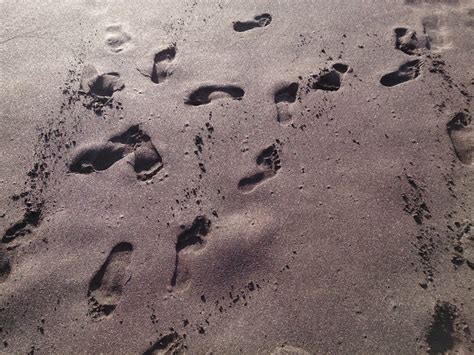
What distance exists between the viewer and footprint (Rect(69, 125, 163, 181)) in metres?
3.06

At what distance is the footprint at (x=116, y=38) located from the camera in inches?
144

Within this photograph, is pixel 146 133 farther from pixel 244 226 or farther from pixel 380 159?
pixel 380 159

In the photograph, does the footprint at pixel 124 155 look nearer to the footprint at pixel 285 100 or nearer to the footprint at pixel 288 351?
the footprint at pixel 285 100

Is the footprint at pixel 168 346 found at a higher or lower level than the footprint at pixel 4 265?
lower

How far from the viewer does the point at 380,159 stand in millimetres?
2980

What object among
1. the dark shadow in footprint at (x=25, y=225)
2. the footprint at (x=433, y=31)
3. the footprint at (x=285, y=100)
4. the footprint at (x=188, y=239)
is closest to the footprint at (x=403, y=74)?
the footprint at (x=433, y=31)

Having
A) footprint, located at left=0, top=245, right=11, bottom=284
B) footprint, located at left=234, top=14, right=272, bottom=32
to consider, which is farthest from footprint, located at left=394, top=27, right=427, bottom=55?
footprint, located at left=0, top=245, right=11, bottom=284

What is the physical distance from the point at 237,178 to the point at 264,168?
24cm

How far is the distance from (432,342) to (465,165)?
1385 mm

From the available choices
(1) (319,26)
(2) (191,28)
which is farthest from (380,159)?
(2) (191,28)

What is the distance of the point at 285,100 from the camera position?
329 centimetres

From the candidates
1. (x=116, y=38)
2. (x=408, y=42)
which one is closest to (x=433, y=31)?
(x=408, y=42)

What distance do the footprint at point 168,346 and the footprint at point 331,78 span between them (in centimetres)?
231

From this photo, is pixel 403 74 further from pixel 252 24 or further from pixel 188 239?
pixel 188 239
